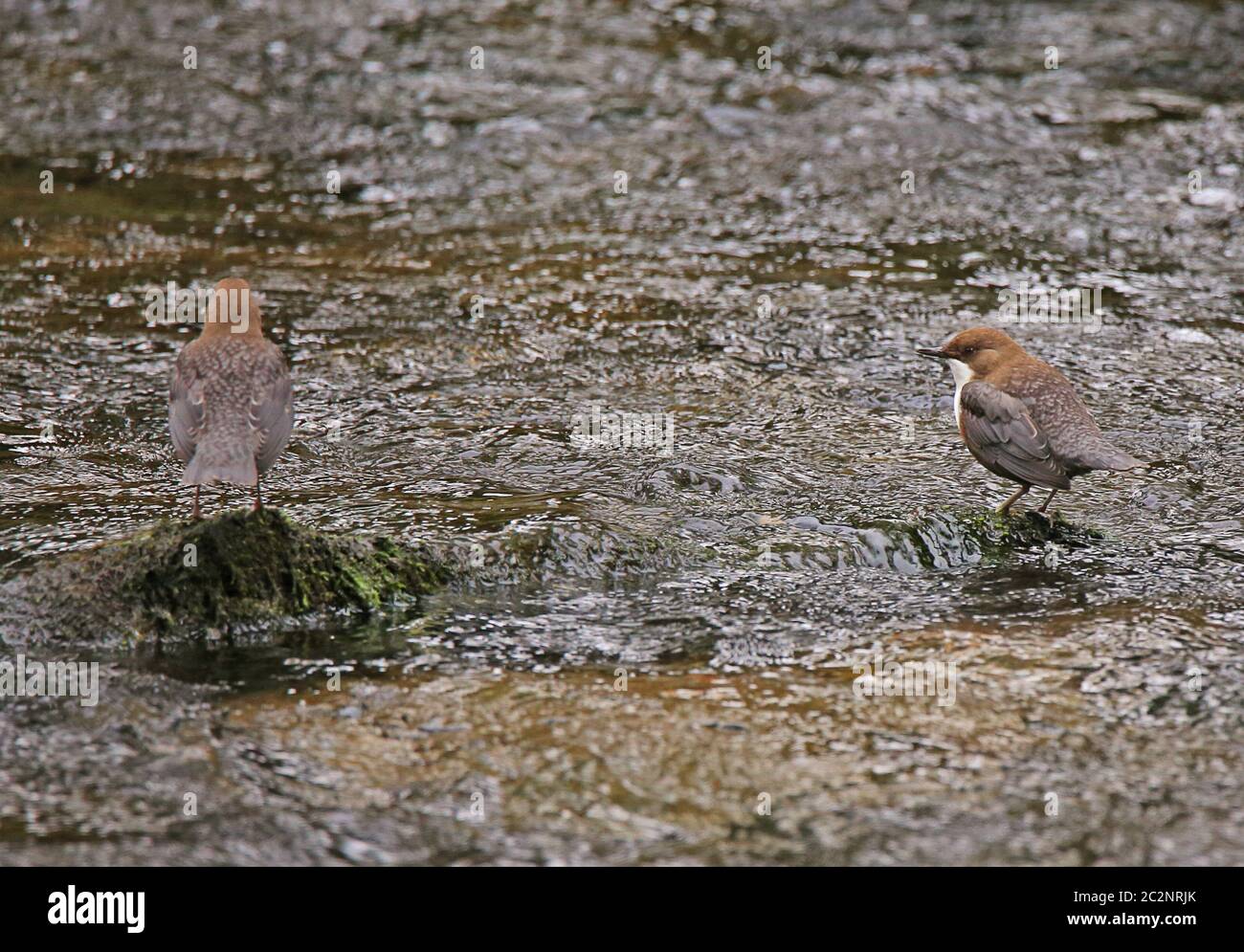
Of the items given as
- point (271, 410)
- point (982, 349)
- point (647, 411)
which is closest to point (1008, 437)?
point (982, 349)

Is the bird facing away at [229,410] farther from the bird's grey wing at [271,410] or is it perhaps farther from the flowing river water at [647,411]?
the flowing river water at [647,411]

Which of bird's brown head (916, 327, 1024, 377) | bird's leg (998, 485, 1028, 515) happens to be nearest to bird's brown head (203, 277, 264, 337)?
bird's brown head (916, 327, 1024, 377)

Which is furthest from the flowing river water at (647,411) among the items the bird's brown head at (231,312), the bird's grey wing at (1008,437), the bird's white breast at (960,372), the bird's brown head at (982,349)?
the bird's brown head at (231,312)

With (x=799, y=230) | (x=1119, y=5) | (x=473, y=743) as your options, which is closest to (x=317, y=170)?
(x=799, y=230)

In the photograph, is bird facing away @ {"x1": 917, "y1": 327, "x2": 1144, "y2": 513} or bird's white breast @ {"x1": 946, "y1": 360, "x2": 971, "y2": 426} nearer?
bird facing away @ {"x1": 917, "y1": 327, "x2": 1144, "y2": 513}

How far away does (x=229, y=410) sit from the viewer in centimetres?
539

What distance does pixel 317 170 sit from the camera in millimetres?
10719

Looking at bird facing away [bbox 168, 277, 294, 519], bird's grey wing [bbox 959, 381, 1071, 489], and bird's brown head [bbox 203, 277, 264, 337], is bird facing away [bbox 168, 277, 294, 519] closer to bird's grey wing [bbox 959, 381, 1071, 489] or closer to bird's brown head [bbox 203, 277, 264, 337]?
bird's brown head [bbox 203, 277, 264, 337]

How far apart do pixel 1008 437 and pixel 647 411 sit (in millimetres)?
1899

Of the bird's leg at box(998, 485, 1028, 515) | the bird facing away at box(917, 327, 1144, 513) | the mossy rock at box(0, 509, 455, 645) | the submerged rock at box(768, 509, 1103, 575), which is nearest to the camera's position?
the mossy rock at box(0, 509, 455, 645)

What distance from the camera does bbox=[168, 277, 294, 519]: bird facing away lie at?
16.9 feet

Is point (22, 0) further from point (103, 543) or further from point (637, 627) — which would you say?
point (637, 627)

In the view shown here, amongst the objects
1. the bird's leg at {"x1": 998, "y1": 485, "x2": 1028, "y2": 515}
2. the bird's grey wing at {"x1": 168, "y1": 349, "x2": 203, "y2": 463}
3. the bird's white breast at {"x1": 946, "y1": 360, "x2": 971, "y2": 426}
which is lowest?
the bird's leg at {"x1": 998, "y1": 485, "x2": 1028, "y2": 515}
